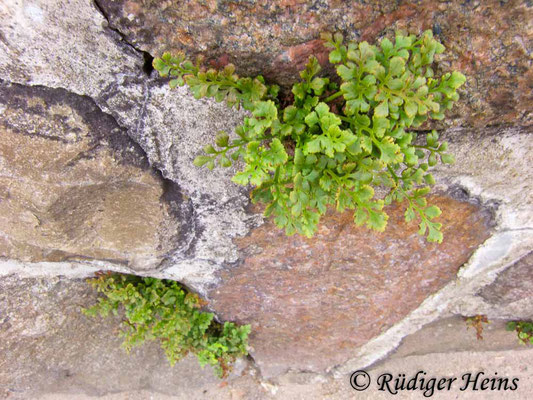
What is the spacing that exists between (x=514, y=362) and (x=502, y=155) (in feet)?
8.87

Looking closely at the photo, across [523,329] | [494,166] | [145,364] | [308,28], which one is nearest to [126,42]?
[308,28]

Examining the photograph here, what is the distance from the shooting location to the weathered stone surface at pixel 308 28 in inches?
65.1

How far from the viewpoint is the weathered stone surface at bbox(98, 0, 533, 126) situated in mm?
1652

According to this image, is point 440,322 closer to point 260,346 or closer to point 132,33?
point 260,346

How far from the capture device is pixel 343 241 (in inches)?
104

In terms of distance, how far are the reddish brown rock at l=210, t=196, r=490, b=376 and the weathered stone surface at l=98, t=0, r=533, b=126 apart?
Answer: 888mm

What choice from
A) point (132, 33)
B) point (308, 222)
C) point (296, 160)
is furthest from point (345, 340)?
point (132, 33)

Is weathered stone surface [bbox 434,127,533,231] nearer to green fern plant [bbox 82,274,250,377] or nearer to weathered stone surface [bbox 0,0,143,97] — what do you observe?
weathered stone surface [bbox 0,0,143,97]

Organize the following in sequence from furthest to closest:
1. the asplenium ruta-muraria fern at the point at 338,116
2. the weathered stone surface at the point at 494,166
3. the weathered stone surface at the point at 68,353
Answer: the weathered stone surface at the point at 68,353
the weathered stone surface at the point at 494,166
the asplenium ruta-muraria fern at the point at 338,116

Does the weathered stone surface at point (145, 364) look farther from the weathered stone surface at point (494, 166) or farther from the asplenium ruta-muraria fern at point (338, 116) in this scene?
the asplenium ruta-muraria fern at point (338, 116)

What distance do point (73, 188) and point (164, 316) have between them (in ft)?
4.76

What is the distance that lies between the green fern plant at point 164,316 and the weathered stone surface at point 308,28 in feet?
6.42

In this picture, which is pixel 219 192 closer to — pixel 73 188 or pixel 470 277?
pixel 73 188

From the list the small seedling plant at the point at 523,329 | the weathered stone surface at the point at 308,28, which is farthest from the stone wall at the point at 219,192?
the small seedling plant at the point at 523,329
